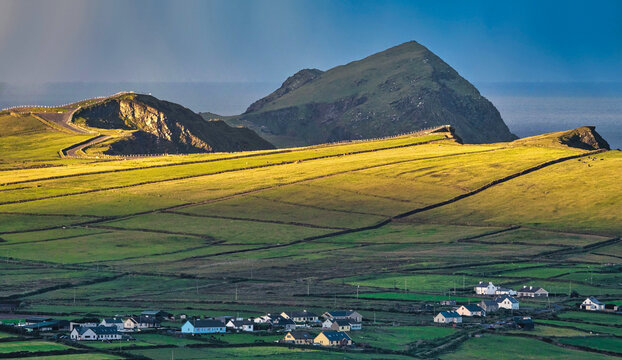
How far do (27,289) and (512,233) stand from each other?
69096mm

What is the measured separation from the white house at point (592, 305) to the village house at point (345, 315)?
22.2m

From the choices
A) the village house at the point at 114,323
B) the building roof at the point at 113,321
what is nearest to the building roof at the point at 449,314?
the village house at the point at 114,323

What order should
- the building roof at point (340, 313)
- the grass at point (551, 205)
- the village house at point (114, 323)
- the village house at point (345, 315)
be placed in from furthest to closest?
the grass at point (551, 205), the building roof at point (340, 313), the village house at point (345, 315), the village house at point (114, 323)

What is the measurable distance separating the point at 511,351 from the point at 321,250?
62.0 metres

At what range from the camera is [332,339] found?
3735 inches

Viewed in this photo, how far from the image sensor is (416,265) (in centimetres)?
13938

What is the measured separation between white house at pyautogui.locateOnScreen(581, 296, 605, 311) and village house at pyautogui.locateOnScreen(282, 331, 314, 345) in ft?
97.7

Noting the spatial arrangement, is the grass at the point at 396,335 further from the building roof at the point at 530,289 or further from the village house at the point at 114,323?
the building roof at the point at 530,289

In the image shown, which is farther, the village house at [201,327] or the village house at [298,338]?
the village house at [201,327]

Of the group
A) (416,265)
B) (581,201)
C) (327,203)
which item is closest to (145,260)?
(416,265)

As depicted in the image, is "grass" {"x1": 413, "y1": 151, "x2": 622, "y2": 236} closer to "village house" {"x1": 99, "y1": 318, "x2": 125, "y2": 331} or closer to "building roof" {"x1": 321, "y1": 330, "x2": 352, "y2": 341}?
"building roof" {"x1": 321, "y1": 330, "x2": 352, "y2": 341}

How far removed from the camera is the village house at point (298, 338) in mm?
95406

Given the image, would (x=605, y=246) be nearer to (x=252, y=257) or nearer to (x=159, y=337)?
(x=252, y=257)

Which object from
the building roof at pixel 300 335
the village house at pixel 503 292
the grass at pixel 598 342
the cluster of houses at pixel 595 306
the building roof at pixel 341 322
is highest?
the village house at pixel 503 292
